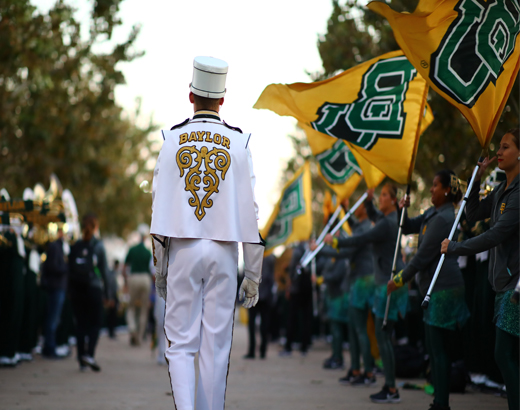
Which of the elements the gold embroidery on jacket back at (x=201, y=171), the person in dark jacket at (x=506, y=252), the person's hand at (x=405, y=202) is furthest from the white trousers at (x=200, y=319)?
the person's hand at (x=405, y=202)

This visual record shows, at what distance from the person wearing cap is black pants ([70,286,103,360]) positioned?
623cm

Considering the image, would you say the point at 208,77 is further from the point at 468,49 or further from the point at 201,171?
the point at 468,49

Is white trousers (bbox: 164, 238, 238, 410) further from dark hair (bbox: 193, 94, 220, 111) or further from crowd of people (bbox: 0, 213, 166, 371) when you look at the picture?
crowd of people (bbox: 0, 213, 166, 371)

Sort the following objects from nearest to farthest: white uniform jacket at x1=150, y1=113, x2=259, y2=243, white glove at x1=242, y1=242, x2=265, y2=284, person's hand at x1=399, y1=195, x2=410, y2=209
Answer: white uniform jacket at x1=150, y1=113, x2=259, y2=243, white glove at x1=242, y1=242, x2=265, y2=284, person's hand at x1=399, y1=195, x2=410, y2=209

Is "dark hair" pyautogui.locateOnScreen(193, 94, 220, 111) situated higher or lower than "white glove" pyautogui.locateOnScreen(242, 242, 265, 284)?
higher

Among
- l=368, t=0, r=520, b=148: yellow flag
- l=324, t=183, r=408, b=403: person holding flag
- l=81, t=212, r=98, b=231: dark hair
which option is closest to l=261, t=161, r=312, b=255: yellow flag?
l=81, t=212, r=98, b=231: dark hair

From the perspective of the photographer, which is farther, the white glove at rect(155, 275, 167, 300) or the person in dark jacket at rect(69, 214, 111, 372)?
the person in dark jacket at rect(69, 214, 111, 372)

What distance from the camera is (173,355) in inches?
200

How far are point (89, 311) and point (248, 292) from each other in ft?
21.4

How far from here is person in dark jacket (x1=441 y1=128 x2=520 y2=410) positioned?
17.2 ft

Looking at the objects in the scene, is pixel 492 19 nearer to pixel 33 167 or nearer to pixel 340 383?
pixel 340 383

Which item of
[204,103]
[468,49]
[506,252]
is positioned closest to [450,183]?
[468,49]

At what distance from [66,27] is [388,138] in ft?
33.5

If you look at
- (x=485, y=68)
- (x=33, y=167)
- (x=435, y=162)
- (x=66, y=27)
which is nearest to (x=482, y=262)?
(x=485, y=68)
